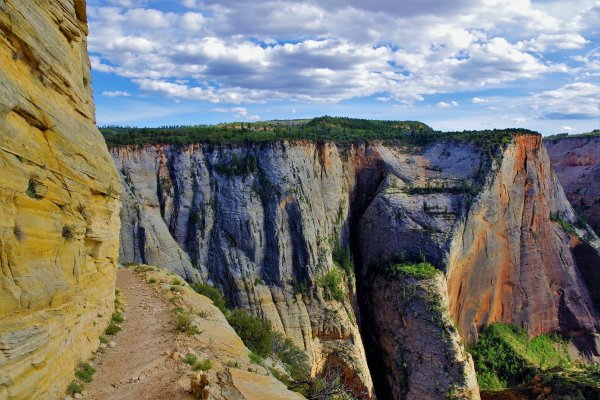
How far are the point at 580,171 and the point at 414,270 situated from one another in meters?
52.8

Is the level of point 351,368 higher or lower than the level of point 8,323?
lower

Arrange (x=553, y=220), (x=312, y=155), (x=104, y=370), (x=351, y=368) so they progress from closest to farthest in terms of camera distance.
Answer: (x=104, y=370) < (x=351, y=368) < (x=312, y=155) < (x=553, y=220)

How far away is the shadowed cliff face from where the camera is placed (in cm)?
4016

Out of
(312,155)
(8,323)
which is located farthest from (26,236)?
(312,155)

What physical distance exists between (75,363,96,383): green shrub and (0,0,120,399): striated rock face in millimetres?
340

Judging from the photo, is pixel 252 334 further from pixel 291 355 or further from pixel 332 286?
pixel 332 286

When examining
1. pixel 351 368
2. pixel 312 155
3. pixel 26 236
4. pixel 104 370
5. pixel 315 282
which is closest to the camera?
pixel 26 236

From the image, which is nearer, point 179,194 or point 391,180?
point 179,194

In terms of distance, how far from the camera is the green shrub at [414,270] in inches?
1665

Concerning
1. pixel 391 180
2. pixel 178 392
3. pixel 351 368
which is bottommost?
pixel 351 368

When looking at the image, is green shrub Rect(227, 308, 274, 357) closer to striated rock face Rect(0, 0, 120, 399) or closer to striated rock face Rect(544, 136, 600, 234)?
striated rock face Rect(0, 0, 120, 399)

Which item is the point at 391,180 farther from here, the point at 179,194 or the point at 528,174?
the point at 179,194

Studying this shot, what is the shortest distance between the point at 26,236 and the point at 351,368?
109 ft

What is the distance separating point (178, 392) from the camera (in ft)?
43.9
